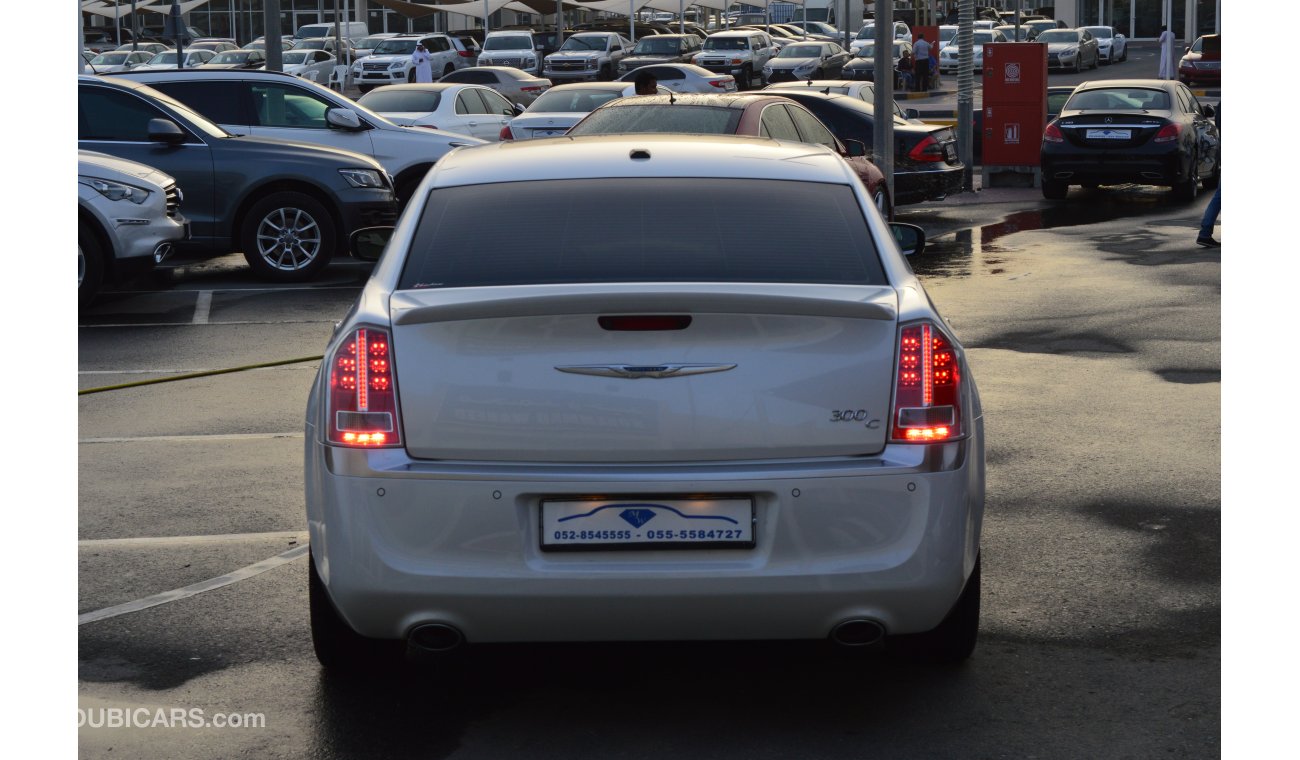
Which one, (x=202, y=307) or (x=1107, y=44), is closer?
(x=202, y=307)

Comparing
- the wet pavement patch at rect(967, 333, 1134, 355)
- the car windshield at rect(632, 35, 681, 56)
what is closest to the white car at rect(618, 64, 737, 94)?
the car windshield at rect(632, 35, 681, 56)

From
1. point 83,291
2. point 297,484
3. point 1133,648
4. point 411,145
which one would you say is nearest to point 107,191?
point 83,291

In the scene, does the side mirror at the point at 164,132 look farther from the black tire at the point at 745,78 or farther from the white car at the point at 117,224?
the black tire at the point at 745,78

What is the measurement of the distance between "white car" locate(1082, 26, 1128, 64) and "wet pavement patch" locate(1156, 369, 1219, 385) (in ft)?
181

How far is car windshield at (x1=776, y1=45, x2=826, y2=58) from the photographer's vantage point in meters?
56.6

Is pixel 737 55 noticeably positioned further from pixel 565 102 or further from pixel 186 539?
pixel 186 539

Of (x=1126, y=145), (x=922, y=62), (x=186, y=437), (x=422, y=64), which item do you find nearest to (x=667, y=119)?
(x=186, y=437)

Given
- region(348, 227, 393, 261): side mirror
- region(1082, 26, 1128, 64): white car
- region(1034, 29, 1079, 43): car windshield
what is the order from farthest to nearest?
region(1082, 26, 1128, 64): white car < region(1034, 29, 1079, 43): car windshield < region(348, 227, 393, 261): side mirror

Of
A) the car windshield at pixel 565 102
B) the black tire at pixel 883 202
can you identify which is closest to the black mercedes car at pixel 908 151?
the black tire at pixel 883 202

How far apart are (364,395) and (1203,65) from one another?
167ft

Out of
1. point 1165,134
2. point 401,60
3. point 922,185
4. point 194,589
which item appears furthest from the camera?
point 401,60

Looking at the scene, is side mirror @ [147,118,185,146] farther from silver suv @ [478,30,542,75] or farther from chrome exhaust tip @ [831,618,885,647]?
silver suv @ [478,30,542,75]

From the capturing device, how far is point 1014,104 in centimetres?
2380

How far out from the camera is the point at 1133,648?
16.7ft
